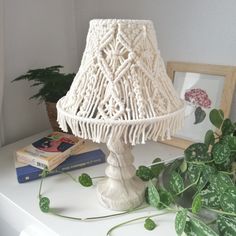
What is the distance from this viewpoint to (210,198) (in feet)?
1.73

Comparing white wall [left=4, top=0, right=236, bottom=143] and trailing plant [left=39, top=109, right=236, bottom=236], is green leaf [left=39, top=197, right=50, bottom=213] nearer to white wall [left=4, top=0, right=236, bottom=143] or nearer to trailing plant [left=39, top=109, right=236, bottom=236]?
trailing plant [left=39, top=109, right=236, bottom=236]

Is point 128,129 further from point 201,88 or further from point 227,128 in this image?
point 201,88

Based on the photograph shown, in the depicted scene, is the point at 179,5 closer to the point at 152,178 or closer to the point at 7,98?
the point at 152,178

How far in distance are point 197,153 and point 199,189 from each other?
89 millimetres

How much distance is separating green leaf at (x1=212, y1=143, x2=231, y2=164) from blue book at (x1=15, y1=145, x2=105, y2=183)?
34cm

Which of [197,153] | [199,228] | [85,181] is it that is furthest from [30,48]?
[199,228]

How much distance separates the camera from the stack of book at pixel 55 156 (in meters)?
0.74

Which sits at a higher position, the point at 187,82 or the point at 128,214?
the point at 187,82

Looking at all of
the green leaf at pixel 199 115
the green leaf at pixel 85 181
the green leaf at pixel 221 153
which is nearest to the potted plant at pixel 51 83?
the green leaf at pixel 85 181

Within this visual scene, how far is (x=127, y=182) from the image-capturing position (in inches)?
24.8

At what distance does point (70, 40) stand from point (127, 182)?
0.73 meters

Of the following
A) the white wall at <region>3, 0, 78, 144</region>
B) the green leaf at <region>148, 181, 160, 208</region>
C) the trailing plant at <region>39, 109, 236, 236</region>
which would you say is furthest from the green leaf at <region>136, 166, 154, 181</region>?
the white wall at <region>3, 0, 78, 144</region>

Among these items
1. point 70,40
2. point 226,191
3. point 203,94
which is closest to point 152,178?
point 226,191

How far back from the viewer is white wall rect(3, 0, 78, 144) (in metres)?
0.94
